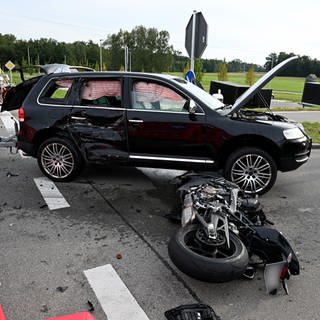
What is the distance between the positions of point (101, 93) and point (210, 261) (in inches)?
133

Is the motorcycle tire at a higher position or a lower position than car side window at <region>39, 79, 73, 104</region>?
lower

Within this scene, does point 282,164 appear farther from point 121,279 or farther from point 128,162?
point 121,279

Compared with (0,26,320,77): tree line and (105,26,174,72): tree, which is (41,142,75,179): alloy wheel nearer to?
(0,26,320,77): tree line

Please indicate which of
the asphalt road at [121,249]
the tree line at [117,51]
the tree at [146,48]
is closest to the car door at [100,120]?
the asphalt road at [121,249]

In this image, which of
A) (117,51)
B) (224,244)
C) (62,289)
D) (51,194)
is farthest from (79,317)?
(117,51)

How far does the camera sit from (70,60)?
81.8 m

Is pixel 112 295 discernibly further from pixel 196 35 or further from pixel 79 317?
pixel 196 35

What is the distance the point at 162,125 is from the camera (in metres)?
5.08

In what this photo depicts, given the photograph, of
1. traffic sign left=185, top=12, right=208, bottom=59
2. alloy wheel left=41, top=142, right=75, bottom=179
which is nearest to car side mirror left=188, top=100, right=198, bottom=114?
alloy wheel left=41, top=142, right=75, bottom=179

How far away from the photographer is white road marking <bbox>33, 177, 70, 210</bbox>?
471cm

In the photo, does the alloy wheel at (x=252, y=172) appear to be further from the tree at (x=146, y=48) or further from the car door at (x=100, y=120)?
the tree at (x=146, y=48)

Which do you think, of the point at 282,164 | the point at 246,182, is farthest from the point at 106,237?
the point at 282,164

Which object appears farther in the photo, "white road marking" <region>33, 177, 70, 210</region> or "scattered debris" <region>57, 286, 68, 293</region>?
"white road marking" <region>33, 177, 70, 210</region>

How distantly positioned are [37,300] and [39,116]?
11.0 ft
